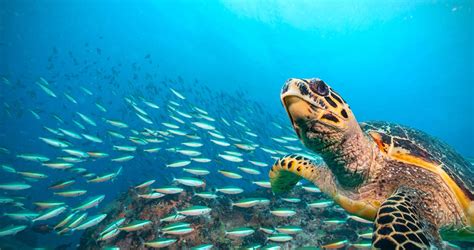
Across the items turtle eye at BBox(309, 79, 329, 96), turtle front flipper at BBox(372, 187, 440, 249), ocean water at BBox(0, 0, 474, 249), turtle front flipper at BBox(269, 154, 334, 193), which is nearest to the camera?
turtle front flipper at BBox(372, 187, 440, 249)

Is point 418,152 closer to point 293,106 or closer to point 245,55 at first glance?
point 293,106

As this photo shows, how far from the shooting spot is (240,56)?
80312 millimetres

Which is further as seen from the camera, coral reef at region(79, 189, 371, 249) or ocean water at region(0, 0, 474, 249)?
ocean water at region(0, 0, 474, 249)

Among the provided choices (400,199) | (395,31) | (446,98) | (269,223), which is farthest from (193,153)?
(446,98)

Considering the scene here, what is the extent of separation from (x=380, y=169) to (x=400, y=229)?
1083 mm

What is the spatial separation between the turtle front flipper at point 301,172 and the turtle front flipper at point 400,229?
112cm

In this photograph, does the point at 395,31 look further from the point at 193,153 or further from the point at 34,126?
the point at 34,126

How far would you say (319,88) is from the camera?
2.21m

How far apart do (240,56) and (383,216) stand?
80.8m

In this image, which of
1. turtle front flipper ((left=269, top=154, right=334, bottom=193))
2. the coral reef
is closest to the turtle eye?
turtle front flipper ((left=269, top=154, right=334, bottom=193))

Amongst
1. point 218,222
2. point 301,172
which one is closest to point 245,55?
point 218,222

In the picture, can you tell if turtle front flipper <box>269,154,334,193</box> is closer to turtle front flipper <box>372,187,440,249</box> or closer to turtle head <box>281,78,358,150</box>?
turtle head <box>281,78,358,150</box>

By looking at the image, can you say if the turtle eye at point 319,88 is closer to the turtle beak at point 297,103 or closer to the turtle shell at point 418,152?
the turtle beak at point 297,103

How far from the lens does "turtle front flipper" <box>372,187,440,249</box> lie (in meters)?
1.65
